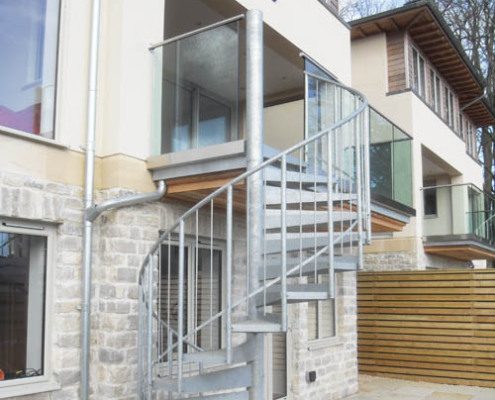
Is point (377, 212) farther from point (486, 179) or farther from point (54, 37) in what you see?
point (486, 179)

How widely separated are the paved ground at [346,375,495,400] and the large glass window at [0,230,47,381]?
501 centimetres

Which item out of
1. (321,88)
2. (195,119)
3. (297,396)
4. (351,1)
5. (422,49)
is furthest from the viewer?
(351,1)

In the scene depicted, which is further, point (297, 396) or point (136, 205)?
point (297, 396)

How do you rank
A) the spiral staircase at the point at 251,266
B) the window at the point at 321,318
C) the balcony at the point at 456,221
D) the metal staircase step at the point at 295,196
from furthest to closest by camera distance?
the balcony at the point at 456,221 < the window at the point at 321,318 < the metal staircase step at the point at 295,196 < the spiral staircase at the point at 251,266

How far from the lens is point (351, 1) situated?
64.8 feet

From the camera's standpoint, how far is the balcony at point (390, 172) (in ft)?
23.9

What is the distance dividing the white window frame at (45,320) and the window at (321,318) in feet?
12.7

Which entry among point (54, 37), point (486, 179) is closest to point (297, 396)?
point (54, 37)

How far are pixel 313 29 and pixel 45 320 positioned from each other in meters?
5.14

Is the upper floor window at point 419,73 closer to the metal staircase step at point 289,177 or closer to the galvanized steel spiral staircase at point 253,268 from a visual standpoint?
the galvanized steel spiral staircase at point 253,268

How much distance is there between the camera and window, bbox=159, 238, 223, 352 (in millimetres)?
5711

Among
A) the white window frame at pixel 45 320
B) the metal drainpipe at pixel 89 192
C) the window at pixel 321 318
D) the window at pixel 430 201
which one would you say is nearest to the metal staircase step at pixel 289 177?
the metal drainpipe at pixel 89 192

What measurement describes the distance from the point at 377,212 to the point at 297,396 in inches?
93.4

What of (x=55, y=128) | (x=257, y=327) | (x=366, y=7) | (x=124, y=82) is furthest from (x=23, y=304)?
(x=366, y=7)
